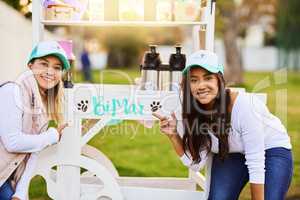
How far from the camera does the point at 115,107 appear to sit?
315cm

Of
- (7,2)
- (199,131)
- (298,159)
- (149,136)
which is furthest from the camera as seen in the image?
(7,2)

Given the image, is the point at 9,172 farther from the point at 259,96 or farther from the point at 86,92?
the point at 259,96

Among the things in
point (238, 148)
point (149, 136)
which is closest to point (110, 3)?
point (238, 148)

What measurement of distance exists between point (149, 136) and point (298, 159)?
2389 millimetres

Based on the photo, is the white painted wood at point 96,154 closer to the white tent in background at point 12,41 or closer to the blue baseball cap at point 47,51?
the blue baseball cap at point 47,51

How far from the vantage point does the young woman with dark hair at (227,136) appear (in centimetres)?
278

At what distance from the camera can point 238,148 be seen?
9.59ft

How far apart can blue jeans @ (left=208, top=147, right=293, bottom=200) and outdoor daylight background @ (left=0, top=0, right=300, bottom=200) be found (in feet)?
1.52

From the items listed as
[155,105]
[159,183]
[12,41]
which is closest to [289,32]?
[12,41]

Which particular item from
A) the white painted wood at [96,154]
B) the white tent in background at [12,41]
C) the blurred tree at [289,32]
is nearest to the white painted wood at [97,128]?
the white painted wood at [96,154]

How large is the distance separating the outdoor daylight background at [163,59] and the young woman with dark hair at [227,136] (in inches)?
17.0

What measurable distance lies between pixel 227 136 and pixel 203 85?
11.9 inches

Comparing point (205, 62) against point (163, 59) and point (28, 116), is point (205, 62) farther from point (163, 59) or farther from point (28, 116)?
point (163, 59)

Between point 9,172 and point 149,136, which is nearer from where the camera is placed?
point 9,172
